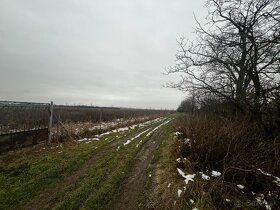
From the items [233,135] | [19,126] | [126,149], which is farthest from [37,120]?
[233,135]

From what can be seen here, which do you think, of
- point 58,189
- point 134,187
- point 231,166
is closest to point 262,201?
point 231,166

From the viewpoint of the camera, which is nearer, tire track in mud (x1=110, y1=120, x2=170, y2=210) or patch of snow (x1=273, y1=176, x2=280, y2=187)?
tire track in mud (x1=110, y1=120, x2=170, y2=210)

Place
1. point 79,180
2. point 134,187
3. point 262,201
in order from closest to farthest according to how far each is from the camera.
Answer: point 262,201 → point 134,187 → point 79,180

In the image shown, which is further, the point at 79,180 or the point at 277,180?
the point at 79,180

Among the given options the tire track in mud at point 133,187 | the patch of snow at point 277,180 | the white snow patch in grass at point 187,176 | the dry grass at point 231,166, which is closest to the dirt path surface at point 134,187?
the tire track in mud at point 133,187

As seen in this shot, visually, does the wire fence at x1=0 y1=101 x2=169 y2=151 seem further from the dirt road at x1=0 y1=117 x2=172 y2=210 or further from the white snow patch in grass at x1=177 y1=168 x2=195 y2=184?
the white snow patch in grass at x1=177 y1=168 x2=195 y2=184

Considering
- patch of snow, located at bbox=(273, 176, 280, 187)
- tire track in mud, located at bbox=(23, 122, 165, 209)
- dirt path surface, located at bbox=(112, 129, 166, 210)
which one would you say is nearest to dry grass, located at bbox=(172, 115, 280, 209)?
patch of snow, located at bbox=(273, 176, 280, 187)

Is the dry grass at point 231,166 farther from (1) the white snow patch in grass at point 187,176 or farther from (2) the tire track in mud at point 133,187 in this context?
(2) the tire track in mud at point 133,187

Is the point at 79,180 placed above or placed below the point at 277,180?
below

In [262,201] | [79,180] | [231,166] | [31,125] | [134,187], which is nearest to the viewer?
[262,201]

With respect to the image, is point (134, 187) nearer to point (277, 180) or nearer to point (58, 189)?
point (58, 189)

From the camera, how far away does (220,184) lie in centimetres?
509

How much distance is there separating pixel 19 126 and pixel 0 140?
135 cm

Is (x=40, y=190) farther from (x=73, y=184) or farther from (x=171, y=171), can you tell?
(x=171, y=171)
